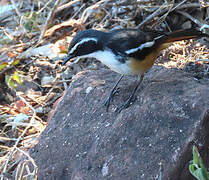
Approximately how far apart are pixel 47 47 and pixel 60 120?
2410 millimetres

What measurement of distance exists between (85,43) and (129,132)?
1001 mm

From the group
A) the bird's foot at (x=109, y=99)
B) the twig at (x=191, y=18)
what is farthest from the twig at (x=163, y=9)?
the bird's foot at (x=109, y=99)

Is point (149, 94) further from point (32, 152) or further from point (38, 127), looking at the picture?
point (38, 127)

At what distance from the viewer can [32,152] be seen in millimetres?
3852

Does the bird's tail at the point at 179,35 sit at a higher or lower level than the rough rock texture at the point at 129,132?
higher

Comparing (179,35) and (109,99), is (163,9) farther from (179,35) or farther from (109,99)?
(109,99)

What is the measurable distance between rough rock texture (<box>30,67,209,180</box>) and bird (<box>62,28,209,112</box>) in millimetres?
234

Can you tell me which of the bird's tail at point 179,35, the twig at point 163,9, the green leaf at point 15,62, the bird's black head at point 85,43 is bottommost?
the twig at point 163,9

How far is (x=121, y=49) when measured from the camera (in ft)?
12.2

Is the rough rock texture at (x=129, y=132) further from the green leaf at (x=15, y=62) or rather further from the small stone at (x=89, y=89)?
the green leaf at (x=15, y=62)

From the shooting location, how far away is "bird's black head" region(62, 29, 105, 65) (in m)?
3.71

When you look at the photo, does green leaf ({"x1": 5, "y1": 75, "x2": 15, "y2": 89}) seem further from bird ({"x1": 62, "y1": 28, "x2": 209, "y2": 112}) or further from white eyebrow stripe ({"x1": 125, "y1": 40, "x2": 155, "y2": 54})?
white eyebrow stripe ({"x1": 125, "y1": 40, "x2": 155, "y2": 54})

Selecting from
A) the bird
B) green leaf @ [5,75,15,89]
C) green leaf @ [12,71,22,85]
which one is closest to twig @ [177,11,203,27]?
the bird

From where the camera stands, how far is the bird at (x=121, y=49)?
3727mm
